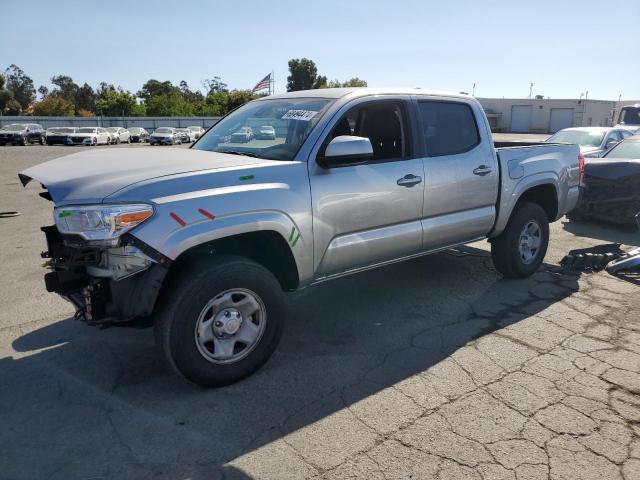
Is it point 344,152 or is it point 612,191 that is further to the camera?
point 612,191

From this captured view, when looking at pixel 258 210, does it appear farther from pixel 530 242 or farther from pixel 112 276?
pixel 530 242

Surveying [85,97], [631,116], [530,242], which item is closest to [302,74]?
[85,97]

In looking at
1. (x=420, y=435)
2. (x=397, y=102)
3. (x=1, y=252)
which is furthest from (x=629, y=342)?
(x=1, y=252)

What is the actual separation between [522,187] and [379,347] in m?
2.55

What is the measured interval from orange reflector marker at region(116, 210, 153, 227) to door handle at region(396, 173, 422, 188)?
206 centimetres

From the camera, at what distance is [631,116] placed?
21781 millimetres

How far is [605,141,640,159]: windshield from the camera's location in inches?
349

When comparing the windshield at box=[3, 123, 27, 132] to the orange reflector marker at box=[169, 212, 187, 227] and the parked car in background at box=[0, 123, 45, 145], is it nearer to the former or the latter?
the parked car in background at box=[0, 123, 45, 145]

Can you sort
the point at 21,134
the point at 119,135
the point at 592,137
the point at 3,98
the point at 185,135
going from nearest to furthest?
the point at 592,137
the point at 21,134
the point at 119,135
the point at 185,135
the point at 3,98

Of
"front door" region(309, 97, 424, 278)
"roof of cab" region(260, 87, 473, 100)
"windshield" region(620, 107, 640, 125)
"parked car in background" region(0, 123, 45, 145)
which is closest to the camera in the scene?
"front door" region(309, 97, 424, 278)

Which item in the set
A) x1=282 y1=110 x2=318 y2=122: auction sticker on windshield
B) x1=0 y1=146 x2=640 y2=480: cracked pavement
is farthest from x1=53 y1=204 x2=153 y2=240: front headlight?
x1=282 y1=110 x2=318 y2=122: auction sticker on windshield

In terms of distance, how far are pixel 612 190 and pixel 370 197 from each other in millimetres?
6202

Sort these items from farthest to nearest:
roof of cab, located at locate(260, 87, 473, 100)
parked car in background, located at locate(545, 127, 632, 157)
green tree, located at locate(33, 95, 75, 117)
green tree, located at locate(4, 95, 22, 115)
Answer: green tree, located at locate(33, 95, 75, 117), green tree, located at locate(4, 95, 22, 115), parked car in background, located at locate(545, 127, 632, 157), roof of cab, located at locate(260, 87, 473, 100)

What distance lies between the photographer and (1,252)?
6.52 meters
